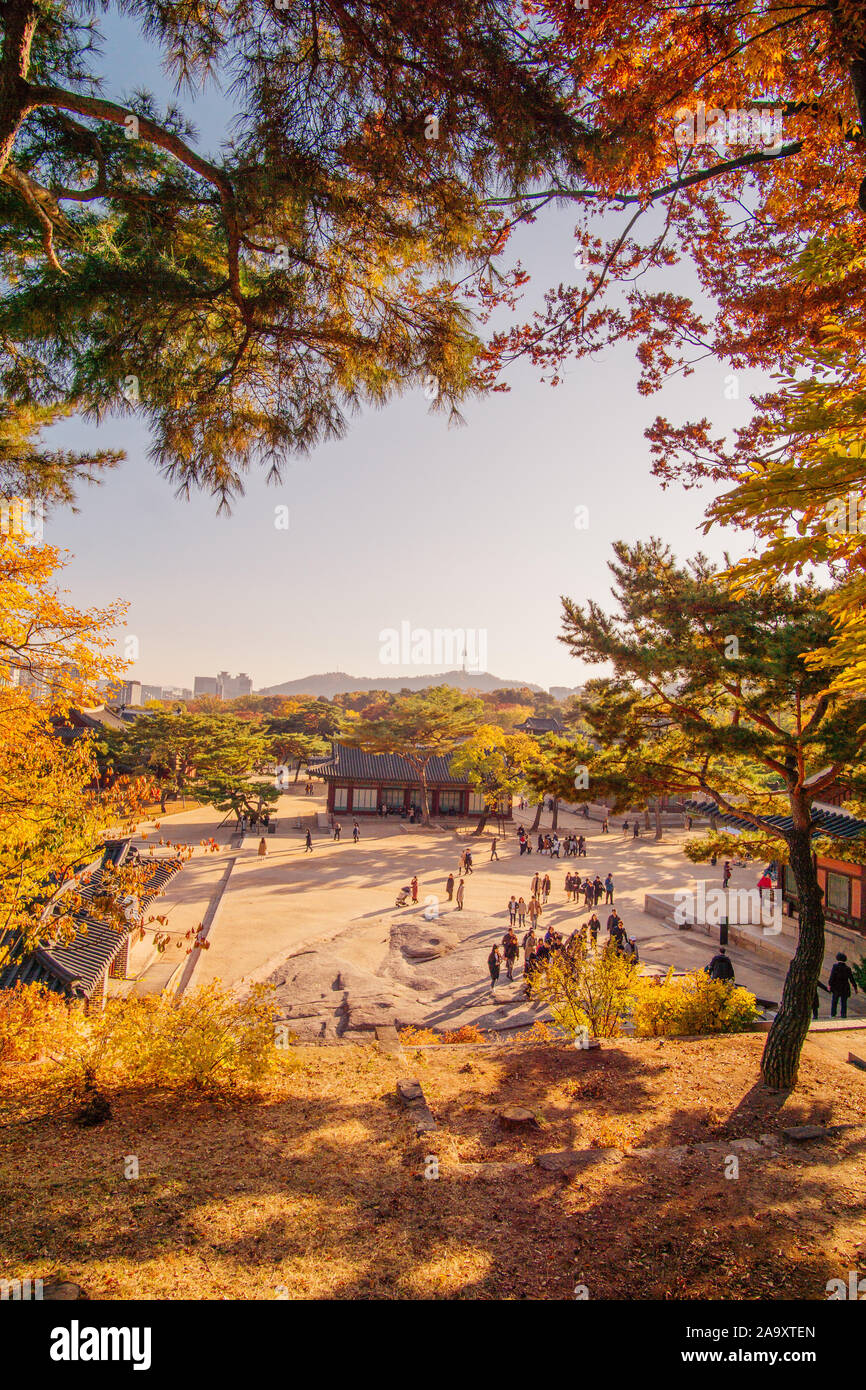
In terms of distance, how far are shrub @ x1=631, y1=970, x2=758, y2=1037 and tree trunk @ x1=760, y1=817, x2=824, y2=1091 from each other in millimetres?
1844

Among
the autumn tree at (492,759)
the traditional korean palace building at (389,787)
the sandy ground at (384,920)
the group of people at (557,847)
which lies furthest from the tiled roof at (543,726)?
the group of people at (557,847)

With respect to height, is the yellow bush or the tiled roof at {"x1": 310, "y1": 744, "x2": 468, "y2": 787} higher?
the tiled roof at {"x1": 310, "y1": 744, "x2": 468, "y2": 787}

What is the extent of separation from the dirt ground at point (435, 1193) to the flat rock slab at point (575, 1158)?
8 cm

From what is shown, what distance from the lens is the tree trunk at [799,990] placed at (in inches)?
268

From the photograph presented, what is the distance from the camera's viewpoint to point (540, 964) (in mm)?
10086

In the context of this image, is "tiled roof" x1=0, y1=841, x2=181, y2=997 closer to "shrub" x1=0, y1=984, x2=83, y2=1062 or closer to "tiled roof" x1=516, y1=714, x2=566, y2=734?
"shrub" x1=0, y1=984, x2=83, y2=1062

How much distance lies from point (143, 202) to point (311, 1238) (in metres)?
7.20

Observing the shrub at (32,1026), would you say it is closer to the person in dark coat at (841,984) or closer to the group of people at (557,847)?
the person in dark coat at (841,984)

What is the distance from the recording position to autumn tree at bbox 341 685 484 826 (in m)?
35.1

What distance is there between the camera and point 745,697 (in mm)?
7172

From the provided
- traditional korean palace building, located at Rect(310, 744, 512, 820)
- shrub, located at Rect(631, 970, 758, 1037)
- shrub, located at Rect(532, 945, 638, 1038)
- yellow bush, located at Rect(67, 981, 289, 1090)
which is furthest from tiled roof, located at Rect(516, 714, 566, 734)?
yellow bush, located at Rect(67, 981, 289, 1090)

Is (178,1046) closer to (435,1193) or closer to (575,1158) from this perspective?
(435,1193)

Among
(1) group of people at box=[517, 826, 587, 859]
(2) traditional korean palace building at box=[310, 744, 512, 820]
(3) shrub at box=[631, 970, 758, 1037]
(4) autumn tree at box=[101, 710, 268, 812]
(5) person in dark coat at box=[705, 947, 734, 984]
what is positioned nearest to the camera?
(3) shrub at box=[631, 970, 758, 1037]
